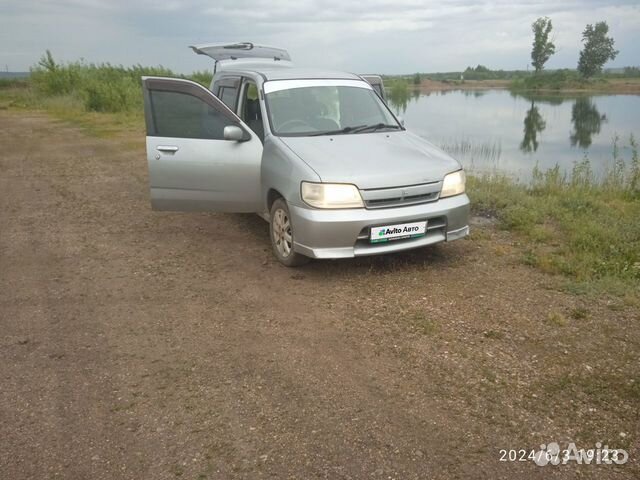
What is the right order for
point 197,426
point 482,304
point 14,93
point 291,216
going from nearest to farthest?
1. point 197,426
2. point 482,304
3. point 291,216
4. point 14,93

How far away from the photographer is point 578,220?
6.65m

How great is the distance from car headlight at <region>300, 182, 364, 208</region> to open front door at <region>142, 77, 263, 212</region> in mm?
1006

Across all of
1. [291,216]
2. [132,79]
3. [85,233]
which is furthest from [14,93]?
[291,216]

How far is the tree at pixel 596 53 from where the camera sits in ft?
260

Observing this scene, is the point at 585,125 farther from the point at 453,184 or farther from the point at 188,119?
the point at 188,119

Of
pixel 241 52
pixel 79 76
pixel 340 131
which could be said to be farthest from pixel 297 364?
pixel 79 76

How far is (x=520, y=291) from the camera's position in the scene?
15.4 feet

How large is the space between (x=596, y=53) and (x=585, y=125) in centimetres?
6787

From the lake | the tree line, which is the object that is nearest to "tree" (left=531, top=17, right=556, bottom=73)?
the tree line

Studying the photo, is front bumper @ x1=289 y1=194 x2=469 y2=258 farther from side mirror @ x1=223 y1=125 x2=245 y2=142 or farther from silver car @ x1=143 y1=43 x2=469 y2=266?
side mirror @ x1=223 y1=125 x2=245 y2=142

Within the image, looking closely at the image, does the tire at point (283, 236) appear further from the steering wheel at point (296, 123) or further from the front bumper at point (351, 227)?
the steering wheel at point (296, 123)

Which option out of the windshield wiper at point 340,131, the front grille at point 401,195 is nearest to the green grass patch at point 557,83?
the windshield wiper at point 340,131

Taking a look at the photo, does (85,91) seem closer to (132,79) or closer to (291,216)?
(132,79)

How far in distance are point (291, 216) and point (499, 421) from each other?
2556 millimetres
